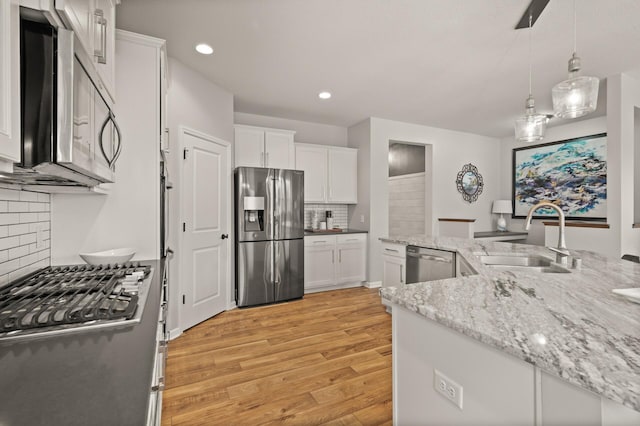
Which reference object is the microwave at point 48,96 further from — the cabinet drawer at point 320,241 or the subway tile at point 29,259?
the cabinet drawer at point 320,241

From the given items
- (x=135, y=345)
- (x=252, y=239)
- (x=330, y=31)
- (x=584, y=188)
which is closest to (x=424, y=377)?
(x=135, y=345)

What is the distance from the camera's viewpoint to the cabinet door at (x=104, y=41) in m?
1.17

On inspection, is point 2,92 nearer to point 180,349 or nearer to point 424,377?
point 424,377

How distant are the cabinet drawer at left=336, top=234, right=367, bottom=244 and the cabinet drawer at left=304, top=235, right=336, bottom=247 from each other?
4.1 inches

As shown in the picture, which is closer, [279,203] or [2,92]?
[2,92]

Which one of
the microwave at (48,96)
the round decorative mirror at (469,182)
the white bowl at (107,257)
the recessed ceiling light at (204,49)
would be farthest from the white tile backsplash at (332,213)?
the microwave at (48,96)

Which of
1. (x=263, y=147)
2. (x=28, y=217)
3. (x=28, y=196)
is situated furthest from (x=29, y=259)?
(x=263, y=147)

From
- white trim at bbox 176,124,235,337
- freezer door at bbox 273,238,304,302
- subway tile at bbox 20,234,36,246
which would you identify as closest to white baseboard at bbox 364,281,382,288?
freezer door at bbox 273,238,304,302

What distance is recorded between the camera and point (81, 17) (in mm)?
969

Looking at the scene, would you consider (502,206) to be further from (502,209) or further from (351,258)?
(351,258)

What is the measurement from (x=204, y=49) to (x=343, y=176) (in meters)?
2.79

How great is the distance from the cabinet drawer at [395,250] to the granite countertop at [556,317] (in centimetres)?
171

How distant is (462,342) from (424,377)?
0.24 m

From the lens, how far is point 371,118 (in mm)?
4762
